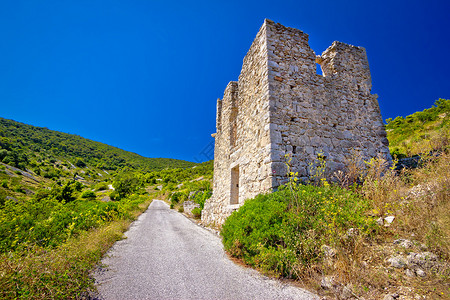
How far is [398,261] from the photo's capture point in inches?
97.7

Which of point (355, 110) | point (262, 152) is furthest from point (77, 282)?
point (355, 110)

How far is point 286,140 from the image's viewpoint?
567cm

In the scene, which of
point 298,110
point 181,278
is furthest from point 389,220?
point 298,110

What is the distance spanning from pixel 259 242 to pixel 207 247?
2256 millimetres

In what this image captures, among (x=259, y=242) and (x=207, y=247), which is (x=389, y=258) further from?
(x=207, y=247)

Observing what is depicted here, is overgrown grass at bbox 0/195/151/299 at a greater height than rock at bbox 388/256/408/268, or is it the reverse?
rock at bbox 388/256/408/268

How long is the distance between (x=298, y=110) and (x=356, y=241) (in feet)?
13.6

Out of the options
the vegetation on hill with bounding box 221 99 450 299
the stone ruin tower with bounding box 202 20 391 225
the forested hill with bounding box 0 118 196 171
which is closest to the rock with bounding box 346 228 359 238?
the vegetation on hill with bounding box 221 99 450 299

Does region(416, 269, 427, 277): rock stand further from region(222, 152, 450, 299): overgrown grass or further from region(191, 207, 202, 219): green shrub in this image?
region(191, 207, 202, 219): green shrub

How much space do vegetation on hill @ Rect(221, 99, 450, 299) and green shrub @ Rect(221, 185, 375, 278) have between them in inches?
0.5

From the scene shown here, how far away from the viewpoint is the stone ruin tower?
5691 mm

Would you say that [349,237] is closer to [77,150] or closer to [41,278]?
[41,278]

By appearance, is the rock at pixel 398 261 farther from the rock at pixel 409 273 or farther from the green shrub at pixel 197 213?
the green shrub at pixel 197 213

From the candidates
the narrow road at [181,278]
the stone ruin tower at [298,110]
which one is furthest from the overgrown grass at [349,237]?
the stone ruin tower at [298,110]
